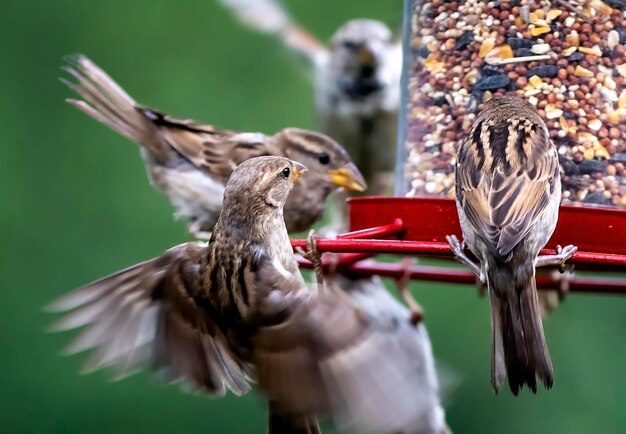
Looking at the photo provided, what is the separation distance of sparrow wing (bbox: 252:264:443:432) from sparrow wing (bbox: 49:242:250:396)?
14.4 inches

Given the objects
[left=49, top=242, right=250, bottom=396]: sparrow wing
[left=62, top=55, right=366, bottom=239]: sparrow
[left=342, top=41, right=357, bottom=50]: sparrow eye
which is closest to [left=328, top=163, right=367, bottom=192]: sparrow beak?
[left=62, top=55, right=366, bottom=239]: sparrow

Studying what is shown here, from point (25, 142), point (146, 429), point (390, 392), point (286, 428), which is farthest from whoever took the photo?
point (25, 142)

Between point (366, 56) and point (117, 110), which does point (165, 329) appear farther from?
point (366, 56)

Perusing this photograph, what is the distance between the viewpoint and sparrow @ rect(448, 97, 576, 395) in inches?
198

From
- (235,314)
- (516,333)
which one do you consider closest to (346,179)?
(235,314)

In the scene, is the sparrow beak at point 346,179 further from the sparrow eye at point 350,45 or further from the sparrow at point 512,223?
the sparrow eye at point 350,45

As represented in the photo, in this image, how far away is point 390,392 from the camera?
440 centimetres

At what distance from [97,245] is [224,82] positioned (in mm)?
1514

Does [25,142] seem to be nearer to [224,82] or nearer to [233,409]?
[224,82]

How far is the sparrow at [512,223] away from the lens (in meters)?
5.03

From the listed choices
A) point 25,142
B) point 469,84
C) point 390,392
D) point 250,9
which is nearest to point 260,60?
point 250,9

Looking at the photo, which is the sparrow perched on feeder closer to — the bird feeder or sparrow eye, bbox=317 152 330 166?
sparrow eye, bbox=317 152 330 166

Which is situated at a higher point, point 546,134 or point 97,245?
point 546,134

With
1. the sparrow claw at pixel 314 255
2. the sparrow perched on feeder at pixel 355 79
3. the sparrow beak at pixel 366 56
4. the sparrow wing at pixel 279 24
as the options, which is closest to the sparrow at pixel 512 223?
the sparrow claw at pixel 314 255
